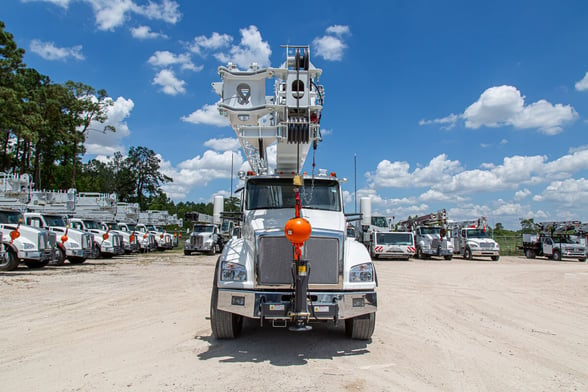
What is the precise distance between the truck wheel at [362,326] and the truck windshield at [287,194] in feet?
5.69

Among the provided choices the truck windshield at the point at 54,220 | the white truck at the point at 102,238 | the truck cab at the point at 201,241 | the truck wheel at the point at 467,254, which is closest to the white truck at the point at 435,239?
the truck wheel at the point at 467,254

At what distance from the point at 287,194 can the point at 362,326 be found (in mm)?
2285

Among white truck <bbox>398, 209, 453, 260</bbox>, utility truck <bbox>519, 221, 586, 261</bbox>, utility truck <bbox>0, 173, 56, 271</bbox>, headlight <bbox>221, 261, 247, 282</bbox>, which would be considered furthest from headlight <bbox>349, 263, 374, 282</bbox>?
utility truck <bbox>519, 221, 586, 261</bbox>

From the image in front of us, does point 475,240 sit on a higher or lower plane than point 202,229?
lower

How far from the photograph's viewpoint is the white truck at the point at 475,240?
89.4 feet

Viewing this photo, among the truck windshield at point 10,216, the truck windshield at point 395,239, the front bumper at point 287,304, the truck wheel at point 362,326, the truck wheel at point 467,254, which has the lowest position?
the truck wheel at point 467,254

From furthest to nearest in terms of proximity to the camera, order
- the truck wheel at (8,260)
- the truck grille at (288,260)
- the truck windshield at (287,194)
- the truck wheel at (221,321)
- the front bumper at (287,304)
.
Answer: the truck wheel at (8,260), the truck windshield at (287,194), the truck wheel at (221,321), the truck grille at (288,260), the front bumper at (287,304)

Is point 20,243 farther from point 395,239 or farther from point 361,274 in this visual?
point 395,239

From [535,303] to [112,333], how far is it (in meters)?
8.59

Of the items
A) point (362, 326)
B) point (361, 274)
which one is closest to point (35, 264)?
point (362, 326)

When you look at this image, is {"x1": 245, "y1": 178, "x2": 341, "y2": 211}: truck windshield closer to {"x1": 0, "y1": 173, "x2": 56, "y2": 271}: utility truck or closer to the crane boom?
the crane boom

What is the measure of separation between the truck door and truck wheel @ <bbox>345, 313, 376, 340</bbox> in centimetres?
2780

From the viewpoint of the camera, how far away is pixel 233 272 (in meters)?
5.30

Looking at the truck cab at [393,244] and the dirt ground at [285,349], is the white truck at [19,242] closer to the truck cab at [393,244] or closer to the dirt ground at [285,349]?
the dirt ground at [285,349]
